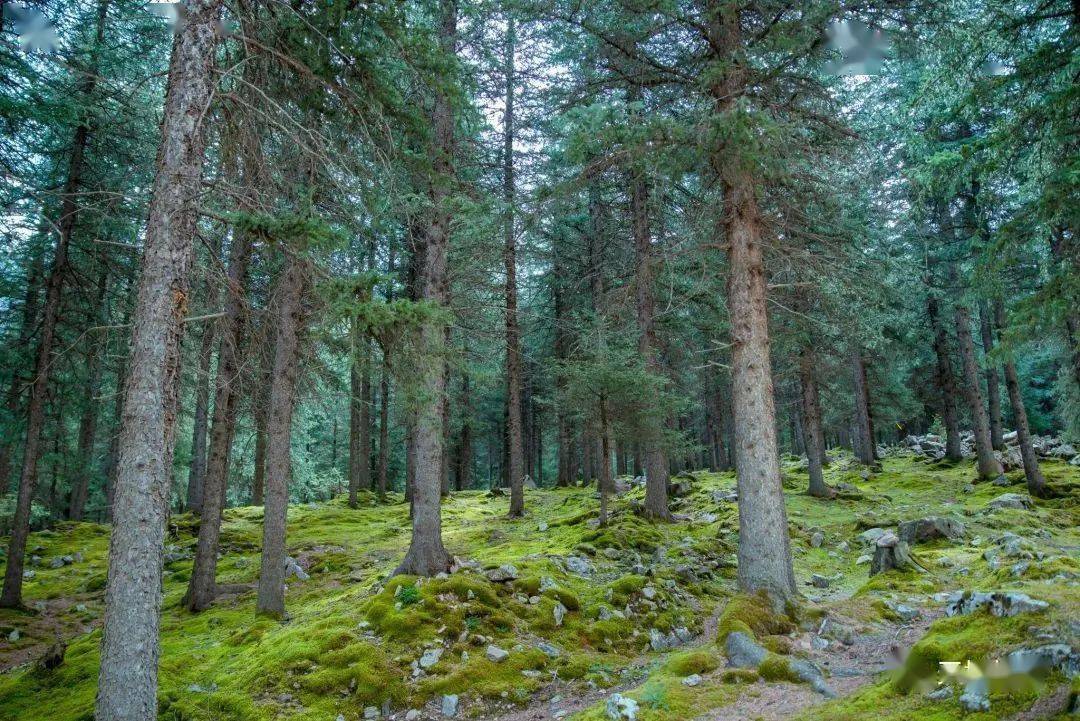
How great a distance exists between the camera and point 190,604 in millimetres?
10477

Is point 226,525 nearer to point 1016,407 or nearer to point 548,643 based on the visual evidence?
point 548,643

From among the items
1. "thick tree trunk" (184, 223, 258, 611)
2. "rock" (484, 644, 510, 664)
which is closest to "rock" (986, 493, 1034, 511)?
"rock" (484, 644, 510, 664)

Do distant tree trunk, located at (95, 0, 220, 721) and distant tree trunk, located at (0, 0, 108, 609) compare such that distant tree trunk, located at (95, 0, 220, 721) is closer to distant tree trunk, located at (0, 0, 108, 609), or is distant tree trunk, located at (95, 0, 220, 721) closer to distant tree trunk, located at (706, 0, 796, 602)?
distant tree trunk, located at (706, 0, 796, 602)

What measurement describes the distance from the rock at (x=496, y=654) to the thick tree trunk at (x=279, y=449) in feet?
13.6

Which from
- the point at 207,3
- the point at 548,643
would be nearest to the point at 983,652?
the point at 548,643

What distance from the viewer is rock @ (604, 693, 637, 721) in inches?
195

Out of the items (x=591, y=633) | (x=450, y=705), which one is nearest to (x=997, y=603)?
(x=591, y=633)

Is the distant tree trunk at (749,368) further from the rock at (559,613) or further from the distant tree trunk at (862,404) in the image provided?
the distant tree trunk at (862,404)

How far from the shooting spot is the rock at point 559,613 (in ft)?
26.6

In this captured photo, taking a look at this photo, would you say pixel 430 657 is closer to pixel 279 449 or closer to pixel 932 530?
pixel 279 449

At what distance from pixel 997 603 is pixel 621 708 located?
3.22 m

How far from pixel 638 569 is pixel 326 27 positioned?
9371mm

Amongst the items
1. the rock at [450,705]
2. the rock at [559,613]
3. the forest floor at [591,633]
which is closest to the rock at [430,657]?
the forest floor at [591,633]

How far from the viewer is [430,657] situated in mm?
6938
